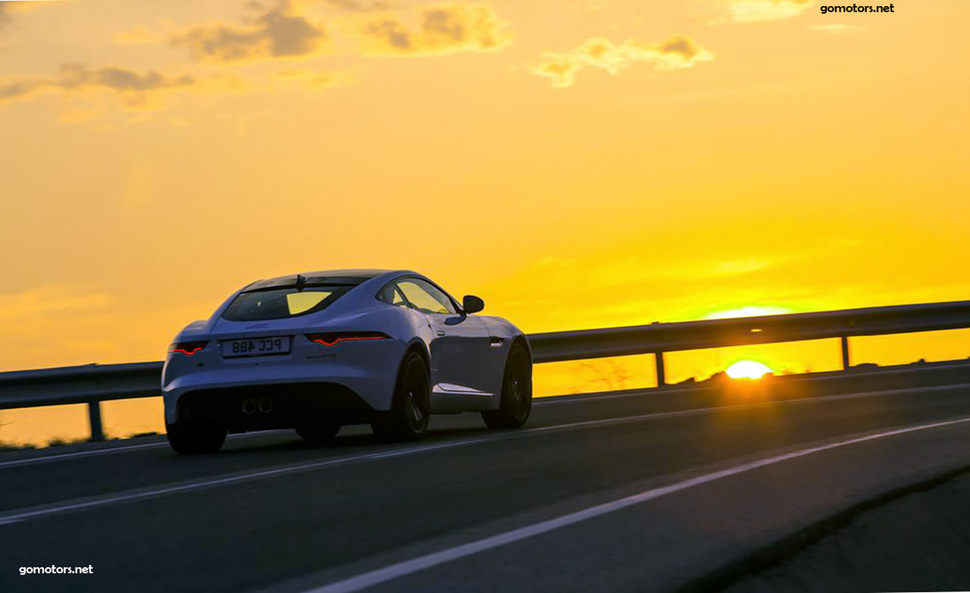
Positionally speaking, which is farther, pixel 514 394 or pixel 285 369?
pixel 514 394

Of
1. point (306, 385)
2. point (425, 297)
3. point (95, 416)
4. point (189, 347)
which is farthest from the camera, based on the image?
point (95, 416)

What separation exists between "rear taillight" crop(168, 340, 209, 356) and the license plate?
0.19 meters

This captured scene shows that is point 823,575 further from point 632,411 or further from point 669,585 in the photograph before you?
point 632,411

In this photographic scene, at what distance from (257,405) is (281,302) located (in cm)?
93

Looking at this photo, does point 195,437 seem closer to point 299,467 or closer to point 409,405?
point 409,405

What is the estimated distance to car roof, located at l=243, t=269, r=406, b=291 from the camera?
12.3 m

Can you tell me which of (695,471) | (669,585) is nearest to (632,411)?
(695,471)

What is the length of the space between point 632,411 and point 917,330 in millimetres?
9372

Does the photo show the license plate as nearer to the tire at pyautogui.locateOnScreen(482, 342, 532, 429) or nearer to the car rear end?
the car rear end

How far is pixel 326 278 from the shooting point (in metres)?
12.4

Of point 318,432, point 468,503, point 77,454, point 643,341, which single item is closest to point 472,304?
point 318,432

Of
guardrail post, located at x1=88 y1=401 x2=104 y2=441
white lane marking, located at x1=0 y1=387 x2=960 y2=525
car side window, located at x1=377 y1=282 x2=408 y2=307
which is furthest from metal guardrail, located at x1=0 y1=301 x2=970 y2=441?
white lane marking, located at x1=0 y1=387 x2=960 y2=525

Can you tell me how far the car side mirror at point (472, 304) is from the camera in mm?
13117

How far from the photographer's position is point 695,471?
8961 millimetres
